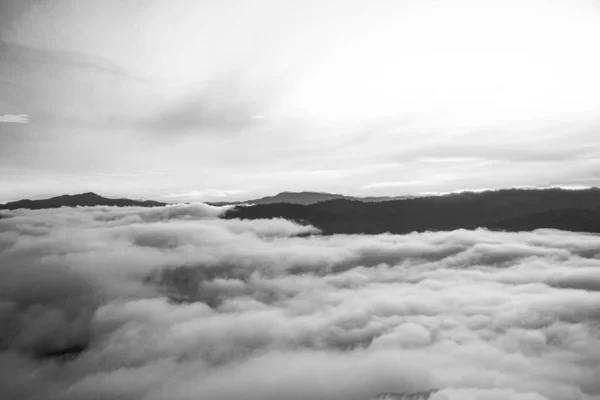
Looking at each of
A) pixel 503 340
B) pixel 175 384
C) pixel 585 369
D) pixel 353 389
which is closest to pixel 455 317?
pixel 503 340

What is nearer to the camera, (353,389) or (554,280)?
(353,389)

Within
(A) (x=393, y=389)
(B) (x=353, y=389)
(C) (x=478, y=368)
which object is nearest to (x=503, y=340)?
(C) (x=478, y=368)

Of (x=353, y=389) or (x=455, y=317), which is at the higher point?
(x=455, y=317)

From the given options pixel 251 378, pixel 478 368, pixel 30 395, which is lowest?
pixel 30 395

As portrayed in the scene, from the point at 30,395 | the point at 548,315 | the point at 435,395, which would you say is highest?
the point at 548,315

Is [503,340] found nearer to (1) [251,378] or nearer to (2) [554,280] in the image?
(2) [554,280]

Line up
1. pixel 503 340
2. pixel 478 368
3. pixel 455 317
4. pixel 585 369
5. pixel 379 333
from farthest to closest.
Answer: pixel 379 333 < pixel 455 317 < pixel 503 340 < pixel 478 368 < pixel 585 369

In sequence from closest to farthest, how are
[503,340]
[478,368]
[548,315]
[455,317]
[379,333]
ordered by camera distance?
[478,368] < [503,340] < [548,315] < [455,317] < [379,333]

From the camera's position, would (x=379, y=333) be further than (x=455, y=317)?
Yes

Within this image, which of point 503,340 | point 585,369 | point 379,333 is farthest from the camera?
point 379,333

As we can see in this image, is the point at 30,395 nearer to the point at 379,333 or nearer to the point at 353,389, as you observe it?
the point at 353,389
